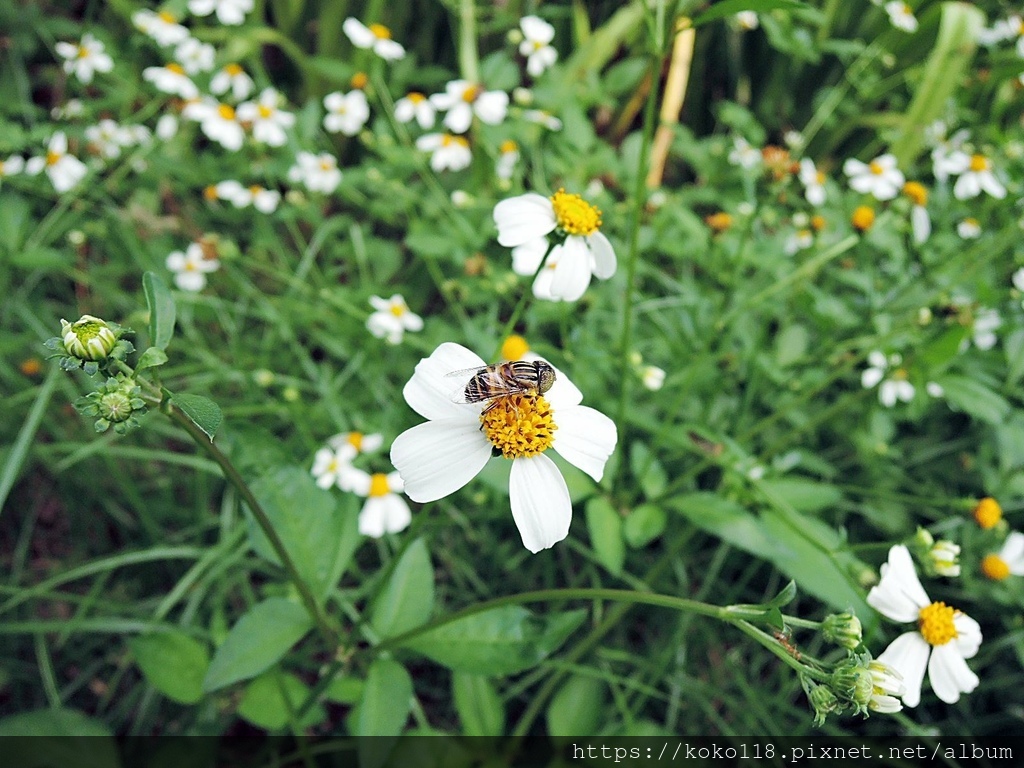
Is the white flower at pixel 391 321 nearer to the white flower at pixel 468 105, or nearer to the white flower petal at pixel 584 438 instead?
the white flower at pixel 468 105

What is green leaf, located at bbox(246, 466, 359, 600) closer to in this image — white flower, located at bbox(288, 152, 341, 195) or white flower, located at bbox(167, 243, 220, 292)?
white flower, located at bbox(167, 243, 220, 292)

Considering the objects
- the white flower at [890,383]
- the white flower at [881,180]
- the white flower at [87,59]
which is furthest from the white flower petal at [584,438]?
the white flower at [87,59]

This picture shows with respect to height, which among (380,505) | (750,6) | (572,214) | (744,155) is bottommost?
(380,505)

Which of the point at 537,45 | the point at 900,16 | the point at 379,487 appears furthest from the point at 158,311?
the point at 900,16

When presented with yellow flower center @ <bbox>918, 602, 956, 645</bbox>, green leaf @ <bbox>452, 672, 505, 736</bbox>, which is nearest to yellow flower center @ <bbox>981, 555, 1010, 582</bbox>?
yellow flower center @ <bbox>918, 602, 956, 645</bbox>

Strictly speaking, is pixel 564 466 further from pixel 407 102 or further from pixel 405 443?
pixel 407 102

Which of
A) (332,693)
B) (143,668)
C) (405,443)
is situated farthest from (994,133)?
(143,668)

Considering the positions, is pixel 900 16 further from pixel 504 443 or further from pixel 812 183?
pixel 504 443
